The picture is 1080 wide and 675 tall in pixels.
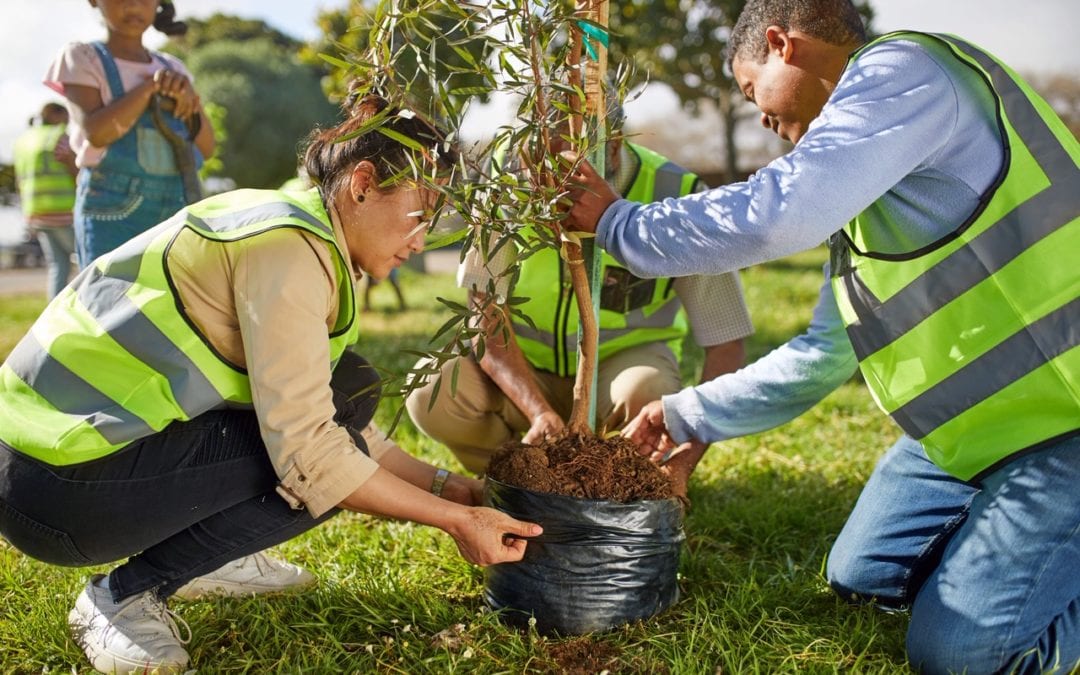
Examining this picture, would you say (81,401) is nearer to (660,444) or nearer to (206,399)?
(206,399)

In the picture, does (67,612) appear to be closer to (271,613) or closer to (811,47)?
(271,613)

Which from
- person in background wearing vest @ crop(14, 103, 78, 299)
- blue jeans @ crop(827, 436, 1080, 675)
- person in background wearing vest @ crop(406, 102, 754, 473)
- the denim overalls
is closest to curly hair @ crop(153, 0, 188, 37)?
the denim overalls

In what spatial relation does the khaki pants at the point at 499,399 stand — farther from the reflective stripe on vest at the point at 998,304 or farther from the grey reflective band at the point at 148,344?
the grey reflective band at the point at 148,344

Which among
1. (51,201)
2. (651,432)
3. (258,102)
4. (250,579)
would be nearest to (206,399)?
(250,579)

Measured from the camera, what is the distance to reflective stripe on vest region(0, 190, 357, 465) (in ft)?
6.39

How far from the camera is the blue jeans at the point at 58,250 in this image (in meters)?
5.15

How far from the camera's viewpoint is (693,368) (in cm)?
538

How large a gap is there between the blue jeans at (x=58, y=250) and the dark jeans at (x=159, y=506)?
3521 mm

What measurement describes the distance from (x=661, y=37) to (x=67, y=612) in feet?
35.5

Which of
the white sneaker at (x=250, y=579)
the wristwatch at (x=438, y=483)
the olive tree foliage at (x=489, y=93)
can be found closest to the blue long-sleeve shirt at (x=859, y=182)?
the olive tree foliage at (x=489, y=93)

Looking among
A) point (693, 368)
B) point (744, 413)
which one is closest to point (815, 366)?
point (744, 413)

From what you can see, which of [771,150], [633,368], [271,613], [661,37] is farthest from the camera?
[771,150]

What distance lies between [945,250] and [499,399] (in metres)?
1.60

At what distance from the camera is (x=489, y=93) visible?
6.84ft
